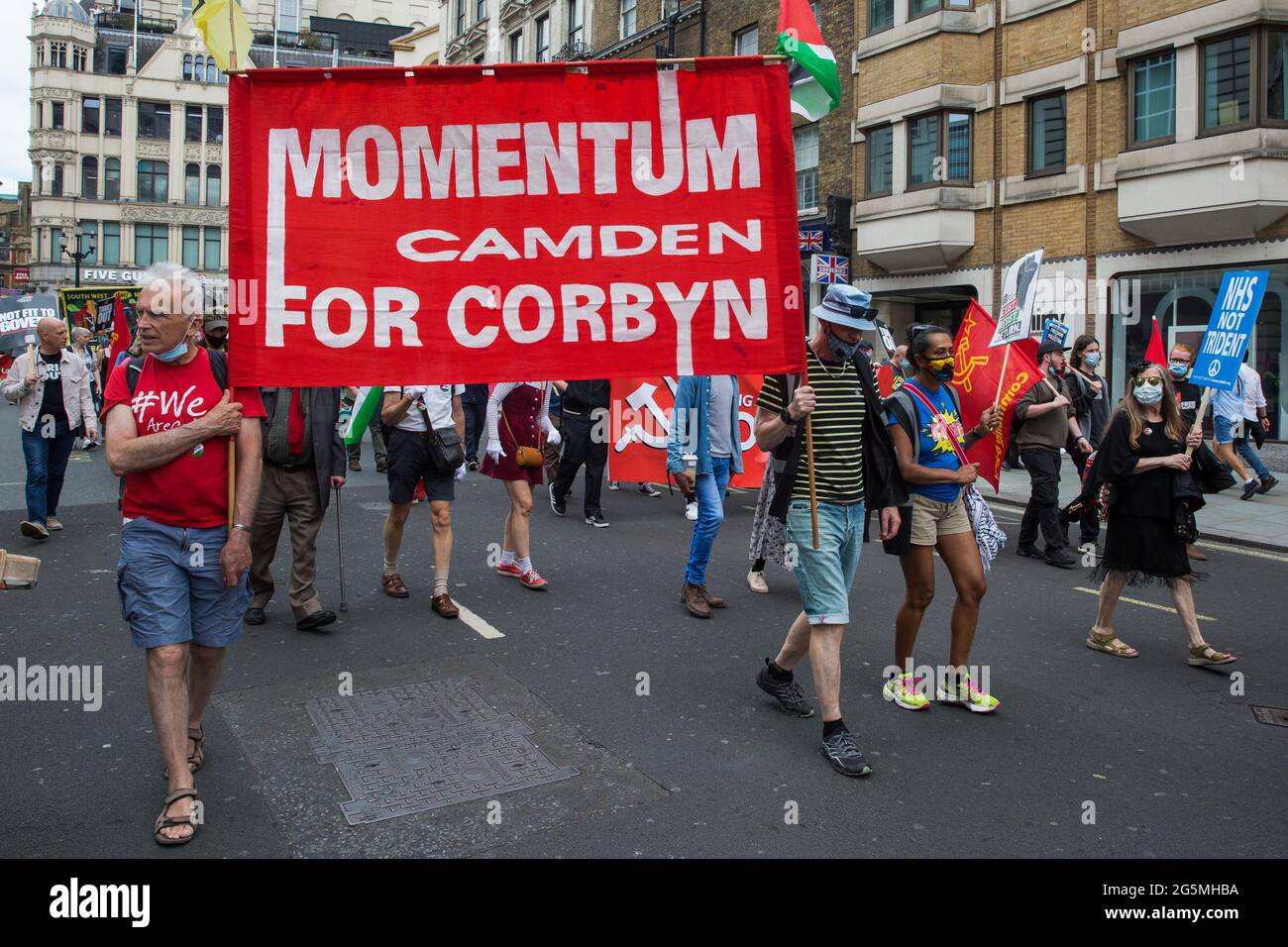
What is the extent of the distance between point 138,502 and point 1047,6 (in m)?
19.7

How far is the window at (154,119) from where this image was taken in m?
69.6

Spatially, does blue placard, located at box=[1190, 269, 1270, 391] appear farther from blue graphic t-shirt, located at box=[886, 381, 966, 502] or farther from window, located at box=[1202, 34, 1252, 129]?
window, located at box=[1202, 34, 1252, 129]

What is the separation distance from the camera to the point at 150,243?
69562 millimetres

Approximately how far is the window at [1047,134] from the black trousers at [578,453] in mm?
12244

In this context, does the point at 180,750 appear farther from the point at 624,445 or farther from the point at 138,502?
the point at 624,445

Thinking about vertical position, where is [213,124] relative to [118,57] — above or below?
below

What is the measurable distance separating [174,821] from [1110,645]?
5.14 meters

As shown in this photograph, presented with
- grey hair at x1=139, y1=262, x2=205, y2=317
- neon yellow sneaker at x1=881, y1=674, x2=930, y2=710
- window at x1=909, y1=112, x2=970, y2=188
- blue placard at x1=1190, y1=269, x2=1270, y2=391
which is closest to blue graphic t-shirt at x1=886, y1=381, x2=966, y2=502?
neon yellow sneaker at x1=881, y1=674, x2=930, y2=710

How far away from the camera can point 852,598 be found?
7598 mm

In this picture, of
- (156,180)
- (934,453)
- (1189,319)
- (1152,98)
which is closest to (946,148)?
(1152,98)

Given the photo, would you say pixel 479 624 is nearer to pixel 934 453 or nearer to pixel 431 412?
pixel 431 412

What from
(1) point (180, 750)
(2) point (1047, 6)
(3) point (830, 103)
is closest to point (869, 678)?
(3) point (830, 103)

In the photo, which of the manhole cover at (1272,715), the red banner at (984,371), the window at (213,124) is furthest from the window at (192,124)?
the manhole cover at (1272,715)

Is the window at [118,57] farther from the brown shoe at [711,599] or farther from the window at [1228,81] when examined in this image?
the brown shoe at [711,599]
